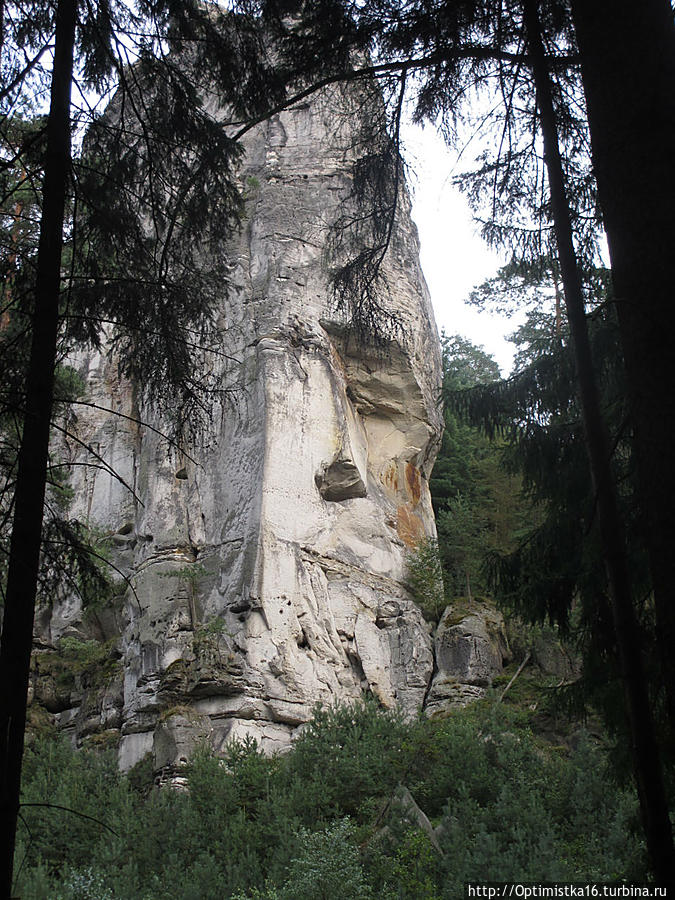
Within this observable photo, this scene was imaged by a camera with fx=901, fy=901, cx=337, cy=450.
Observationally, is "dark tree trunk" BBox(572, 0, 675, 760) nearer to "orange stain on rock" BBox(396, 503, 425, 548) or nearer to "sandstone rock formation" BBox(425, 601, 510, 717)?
"sandstone rock formation" BBox(425, 601, 510, 717)

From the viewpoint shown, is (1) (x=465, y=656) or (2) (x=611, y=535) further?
(1) (x=465, y=656)

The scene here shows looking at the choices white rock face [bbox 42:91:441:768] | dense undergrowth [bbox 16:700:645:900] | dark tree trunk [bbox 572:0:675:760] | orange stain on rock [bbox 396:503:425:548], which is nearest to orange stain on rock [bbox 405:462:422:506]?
white rock face [bbox 42:91:441:768]

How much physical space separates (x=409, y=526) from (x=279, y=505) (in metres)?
4.61

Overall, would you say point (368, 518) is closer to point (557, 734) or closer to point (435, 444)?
point (435, 444)

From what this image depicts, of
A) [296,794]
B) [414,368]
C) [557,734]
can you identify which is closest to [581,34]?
[296,794]

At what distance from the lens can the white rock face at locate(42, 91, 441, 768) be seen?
56.5 ft

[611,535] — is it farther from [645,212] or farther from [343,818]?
[343,818]

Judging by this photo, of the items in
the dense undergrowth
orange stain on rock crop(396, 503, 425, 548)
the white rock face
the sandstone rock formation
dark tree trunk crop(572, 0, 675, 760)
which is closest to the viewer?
dark tree trunk crop(572, 0, 675, 760)

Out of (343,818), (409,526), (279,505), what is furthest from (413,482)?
(343,818)

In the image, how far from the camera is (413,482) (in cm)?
2361

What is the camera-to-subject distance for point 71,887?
938 centimetres

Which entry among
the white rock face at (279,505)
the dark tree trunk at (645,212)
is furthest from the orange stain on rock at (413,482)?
the dark tree trunk at (645,212)

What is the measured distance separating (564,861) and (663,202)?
7322 millimetres

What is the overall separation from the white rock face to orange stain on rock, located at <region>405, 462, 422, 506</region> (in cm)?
4
